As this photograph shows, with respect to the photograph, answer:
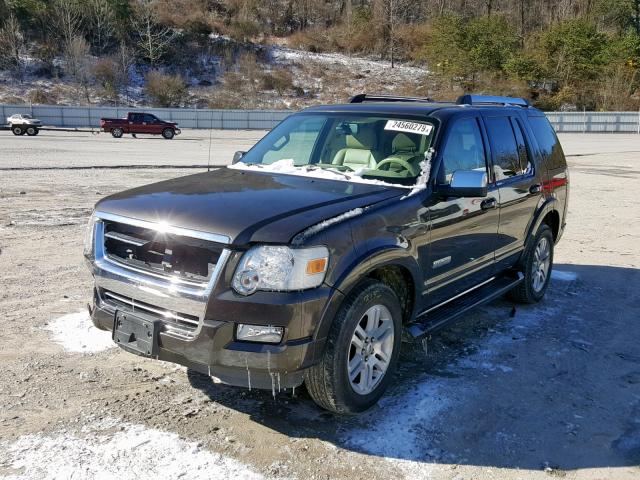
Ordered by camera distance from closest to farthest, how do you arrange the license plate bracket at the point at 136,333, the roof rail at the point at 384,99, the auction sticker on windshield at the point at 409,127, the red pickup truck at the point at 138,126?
the license plate bracket at the point at 136,333 → the auction sticker on windshield at the point at 409,127 → the roof rail at the point at 384,99 → the red pickup truck at the point at 138,126

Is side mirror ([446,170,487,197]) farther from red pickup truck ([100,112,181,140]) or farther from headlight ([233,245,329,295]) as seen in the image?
red pickup truck ([100,112,181,140])

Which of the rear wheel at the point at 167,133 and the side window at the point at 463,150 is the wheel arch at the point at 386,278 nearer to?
the side window at the point at 463,150

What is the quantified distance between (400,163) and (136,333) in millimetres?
2257

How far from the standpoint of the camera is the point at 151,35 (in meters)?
69.0

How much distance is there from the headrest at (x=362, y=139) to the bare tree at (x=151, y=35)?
67.3m

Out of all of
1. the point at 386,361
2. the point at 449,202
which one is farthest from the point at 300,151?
the point at 386,361

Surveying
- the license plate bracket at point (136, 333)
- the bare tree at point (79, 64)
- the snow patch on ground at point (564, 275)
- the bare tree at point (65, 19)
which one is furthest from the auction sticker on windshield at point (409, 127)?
the bare tree at point (65, 19)

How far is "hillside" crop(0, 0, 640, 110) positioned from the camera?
2318 inches

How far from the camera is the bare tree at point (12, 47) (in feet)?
190

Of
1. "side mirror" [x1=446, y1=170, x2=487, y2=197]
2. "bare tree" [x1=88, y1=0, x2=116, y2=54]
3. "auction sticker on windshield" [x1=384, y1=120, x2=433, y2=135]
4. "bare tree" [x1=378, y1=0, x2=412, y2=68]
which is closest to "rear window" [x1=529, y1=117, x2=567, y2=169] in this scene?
"auction sticker on windshield" [x1=384, y1=120, x2=433, y2=135]

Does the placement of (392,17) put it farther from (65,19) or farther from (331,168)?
(331,168)

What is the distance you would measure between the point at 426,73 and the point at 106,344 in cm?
7309

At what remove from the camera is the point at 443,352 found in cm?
481

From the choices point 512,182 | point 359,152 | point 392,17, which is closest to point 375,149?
point 359,152
